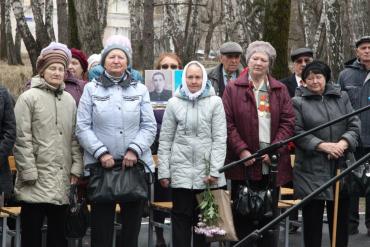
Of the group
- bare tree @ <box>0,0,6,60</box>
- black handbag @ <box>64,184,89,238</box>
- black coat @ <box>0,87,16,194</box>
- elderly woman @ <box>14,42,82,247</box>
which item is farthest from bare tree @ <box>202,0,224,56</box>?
black coat @ <box>0,87,16,194</box>

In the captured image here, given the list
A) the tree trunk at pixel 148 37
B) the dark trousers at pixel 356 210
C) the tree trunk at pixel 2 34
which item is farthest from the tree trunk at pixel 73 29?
the tree trunk at pixel 2 34

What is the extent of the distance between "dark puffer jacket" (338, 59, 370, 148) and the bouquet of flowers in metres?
2.95

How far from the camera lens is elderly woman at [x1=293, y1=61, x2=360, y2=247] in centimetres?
878

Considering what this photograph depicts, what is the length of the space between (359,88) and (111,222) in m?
3.88

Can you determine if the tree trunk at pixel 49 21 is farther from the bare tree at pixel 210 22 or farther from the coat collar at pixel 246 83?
the bare tree at pixel 210 22

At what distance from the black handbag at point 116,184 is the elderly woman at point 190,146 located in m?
0.41

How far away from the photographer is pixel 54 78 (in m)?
8.34

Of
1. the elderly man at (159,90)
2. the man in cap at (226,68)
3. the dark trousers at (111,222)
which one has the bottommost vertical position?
the dark trousers at (111,222)

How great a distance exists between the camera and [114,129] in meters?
8.16

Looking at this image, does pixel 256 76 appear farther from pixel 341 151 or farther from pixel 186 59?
pixel 186 59

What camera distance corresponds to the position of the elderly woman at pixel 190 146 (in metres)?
8.43

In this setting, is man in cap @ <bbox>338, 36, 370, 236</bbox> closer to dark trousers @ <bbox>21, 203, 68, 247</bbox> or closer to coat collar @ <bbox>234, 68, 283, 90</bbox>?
coat collar @ <bbox>234, 68, 283, 90</bbox>

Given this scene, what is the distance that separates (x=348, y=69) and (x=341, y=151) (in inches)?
99.0

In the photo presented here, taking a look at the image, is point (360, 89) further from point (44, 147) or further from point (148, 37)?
point (148, 37)
